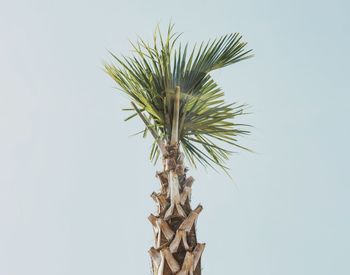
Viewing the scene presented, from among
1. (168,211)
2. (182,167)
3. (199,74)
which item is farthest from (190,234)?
(199,74)

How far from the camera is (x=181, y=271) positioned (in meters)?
3.60

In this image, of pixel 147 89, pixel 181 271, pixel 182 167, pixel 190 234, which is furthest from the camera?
pixel 147 89

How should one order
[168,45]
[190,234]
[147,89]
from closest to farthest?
1. [190,234]
2. [147,89]
3. [168,45]

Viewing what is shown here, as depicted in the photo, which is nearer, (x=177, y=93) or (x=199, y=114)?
(x=177, y=93)

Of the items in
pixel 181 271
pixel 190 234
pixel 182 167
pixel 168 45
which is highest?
pixel 168 45

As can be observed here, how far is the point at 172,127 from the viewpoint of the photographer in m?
4.98

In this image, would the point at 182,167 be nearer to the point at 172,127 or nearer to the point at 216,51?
the point at 172,127

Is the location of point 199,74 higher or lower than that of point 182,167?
higher

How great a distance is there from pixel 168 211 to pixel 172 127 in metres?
1.10

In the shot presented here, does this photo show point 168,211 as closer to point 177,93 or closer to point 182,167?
point 182,167

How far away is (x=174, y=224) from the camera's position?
162 inches

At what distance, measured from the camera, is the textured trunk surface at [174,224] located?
12.0ft

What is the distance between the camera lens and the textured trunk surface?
367cm

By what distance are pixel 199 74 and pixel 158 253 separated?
2.39 m
